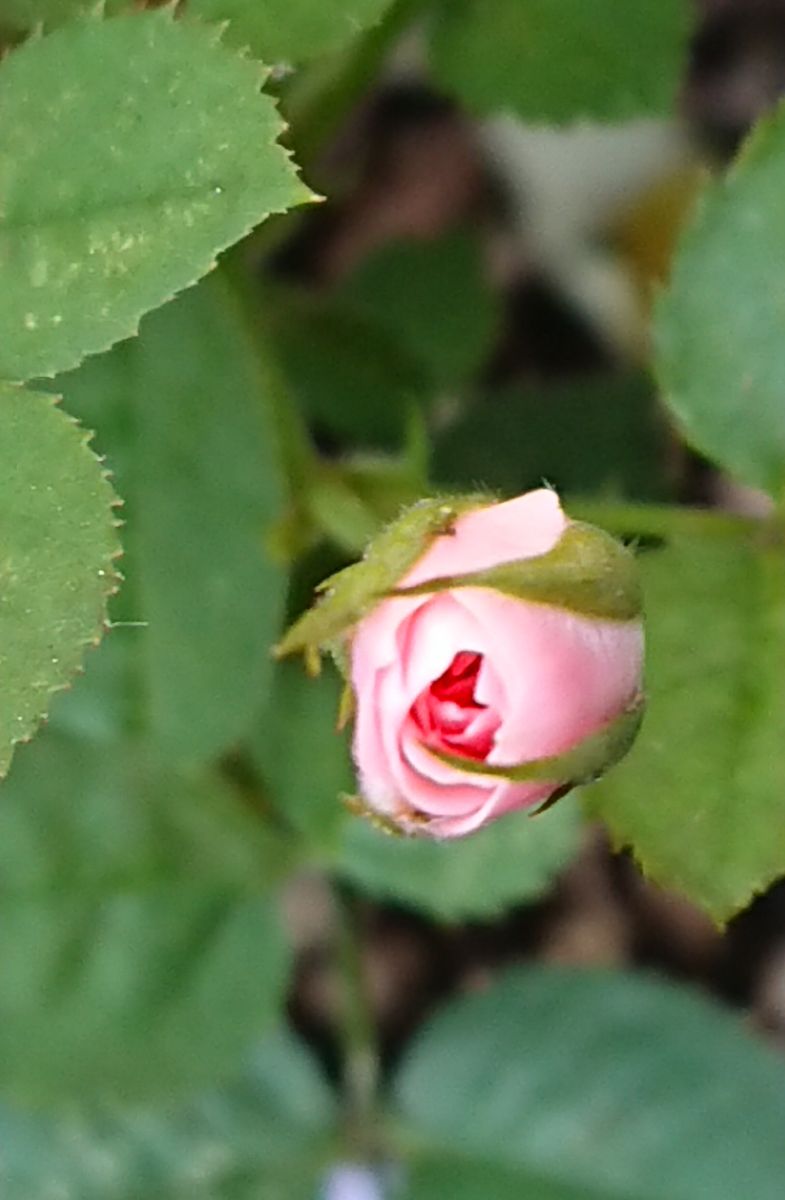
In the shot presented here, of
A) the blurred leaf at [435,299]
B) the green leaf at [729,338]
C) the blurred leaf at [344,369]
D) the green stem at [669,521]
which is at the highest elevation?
the blurred leaf at [435,299]

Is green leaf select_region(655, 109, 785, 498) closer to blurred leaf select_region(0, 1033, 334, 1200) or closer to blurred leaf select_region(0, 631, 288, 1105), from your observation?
blurred leaf select_region(0, 631, 288, 1105)

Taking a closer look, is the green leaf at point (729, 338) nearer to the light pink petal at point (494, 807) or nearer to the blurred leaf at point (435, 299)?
the light pink petal at point (494, 807)

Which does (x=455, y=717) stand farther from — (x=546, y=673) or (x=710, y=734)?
(x=710, y=734)

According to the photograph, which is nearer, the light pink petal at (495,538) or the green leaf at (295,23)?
the light pink petal at (495,538)

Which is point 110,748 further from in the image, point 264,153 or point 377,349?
point 264,153

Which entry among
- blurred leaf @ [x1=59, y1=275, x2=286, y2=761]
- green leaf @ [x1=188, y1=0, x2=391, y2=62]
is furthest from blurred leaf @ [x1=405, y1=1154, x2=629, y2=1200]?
green leaf @ [x1=188, y1=0, x2=391, y2=62]

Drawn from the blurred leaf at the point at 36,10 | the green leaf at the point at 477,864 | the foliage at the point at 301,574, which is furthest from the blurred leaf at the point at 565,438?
the blurred leaf at the point at 36,10
